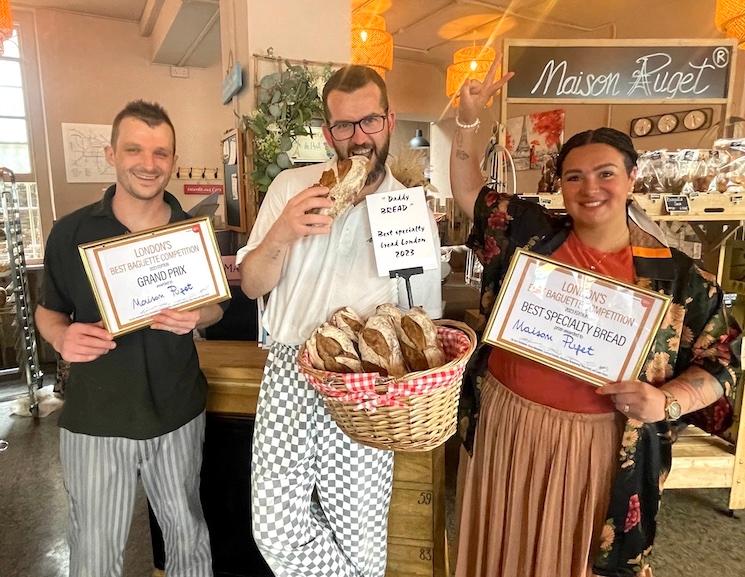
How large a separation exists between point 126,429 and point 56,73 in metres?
5.15

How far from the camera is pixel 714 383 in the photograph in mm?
1277

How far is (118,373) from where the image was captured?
1.40m

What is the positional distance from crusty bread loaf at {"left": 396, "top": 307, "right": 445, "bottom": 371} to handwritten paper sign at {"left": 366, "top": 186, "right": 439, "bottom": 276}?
0.16 m

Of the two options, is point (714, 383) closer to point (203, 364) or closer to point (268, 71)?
point (203, 364)

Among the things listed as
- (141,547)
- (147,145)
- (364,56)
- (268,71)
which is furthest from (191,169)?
(147,145)

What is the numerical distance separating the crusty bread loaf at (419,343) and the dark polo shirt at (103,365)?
665 millimetres

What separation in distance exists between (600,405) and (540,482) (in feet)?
0.83

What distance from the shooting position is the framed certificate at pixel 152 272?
4.13 feet

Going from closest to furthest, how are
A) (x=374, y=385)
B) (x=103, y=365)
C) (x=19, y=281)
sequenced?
(x=374, y=385) → (x=103, y=365) → (x=19, y=281)

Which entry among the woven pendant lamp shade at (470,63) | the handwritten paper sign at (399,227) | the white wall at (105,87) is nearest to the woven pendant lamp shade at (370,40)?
the woven pendant lamp shade at (470,63)

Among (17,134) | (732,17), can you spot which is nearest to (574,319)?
(732,17)

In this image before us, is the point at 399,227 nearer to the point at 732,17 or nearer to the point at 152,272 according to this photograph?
the point at 152,272

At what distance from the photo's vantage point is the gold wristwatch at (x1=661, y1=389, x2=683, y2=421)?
122cm

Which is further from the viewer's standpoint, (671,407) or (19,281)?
(19,281)
